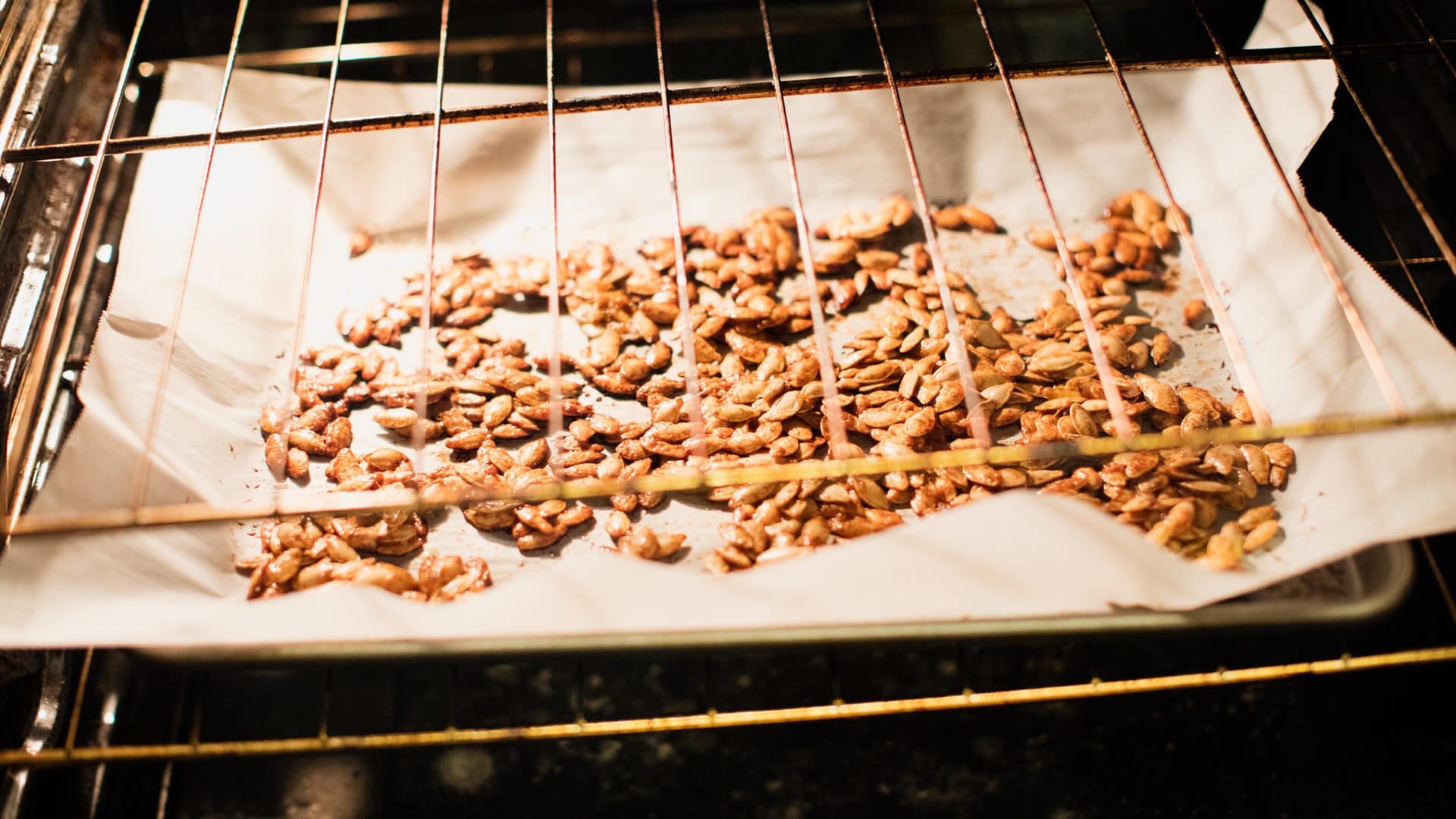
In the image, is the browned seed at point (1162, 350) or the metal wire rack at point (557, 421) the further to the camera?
the browned seed at point (1162, 350)

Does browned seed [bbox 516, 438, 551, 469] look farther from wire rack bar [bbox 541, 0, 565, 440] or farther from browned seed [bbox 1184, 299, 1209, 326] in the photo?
browned seed [bbox 1184, 299, 1209, 326]

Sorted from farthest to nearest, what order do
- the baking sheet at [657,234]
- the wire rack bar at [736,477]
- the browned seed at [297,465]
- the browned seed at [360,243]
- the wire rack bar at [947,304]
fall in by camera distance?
1. the browned seed at [360,243]
2. the browned seed at [297,465]
3. the wire rack bar at [947,304]
4. the baking sheet at [657,234]
5. the wire rack bar at [736,477]

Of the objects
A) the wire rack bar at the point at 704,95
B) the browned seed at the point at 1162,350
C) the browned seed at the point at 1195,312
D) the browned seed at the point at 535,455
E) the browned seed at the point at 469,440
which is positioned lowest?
the browned seed at the point at 535,455

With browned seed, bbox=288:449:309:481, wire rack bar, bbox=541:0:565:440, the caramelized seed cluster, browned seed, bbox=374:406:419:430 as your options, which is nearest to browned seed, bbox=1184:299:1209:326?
the caramelized seed cluster

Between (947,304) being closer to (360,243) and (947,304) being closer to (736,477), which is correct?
(736,477)

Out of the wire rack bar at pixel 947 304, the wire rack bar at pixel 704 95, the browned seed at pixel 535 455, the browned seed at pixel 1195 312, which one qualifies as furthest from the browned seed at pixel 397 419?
the browned seed at pixel 1195 312

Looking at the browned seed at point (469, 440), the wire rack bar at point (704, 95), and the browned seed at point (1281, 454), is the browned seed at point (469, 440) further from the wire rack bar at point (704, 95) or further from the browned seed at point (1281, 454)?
the browned seed at point (1281, 454)

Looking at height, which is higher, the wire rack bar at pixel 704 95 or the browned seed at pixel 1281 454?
the wire rack bar at pixel 704 95
